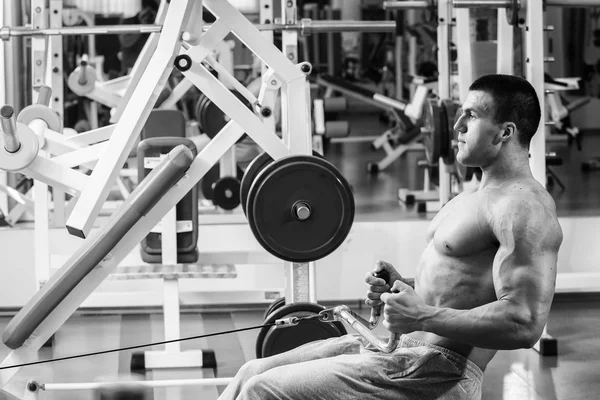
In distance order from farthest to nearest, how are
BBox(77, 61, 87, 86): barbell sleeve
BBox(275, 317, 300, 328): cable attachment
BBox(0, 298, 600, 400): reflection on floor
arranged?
1. BBox(77, 61, 87, 86): barbell sleeve
2. BBox(0, 298, 600, 400): reflection on floor
3. BBox(275, 317, 300, 328): cable attachment

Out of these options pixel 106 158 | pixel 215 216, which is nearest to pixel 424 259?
pixel 106 158

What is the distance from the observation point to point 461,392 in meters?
1.92

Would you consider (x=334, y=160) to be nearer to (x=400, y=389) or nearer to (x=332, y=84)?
(x=332, y=84)

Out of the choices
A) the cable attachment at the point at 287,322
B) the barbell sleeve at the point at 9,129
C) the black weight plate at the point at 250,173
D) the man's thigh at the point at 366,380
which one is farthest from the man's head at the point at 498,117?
the black weight plate at the point at 250,173

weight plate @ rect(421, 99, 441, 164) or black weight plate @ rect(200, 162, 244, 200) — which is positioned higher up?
weight plate @ rect(421, 99, 441, 164)

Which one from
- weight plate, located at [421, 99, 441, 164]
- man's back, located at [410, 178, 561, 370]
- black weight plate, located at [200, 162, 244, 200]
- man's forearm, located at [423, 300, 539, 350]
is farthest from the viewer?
black weight plate, located at [200, 162, 244, 200]

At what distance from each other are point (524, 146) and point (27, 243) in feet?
9.49

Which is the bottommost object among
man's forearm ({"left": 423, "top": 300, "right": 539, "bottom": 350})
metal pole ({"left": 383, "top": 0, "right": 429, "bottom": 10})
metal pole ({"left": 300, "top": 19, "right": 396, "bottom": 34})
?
man's forearm ({"left": 423, "top": 300, "right": 539, "bottom": 350})

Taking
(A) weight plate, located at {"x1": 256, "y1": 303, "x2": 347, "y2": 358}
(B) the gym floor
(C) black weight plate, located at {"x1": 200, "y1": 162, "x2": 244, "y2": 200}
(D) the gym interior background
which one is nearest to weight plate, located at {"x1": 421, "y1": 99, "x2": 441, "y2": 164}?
(D) the gym interior background

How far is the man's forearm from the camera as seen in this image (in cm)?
177

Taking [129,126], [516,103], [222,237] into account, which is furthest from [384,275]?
[222,237]

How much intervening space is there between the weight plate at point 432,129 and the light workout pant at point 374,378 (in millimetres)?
2730

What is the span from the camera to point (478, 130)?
1969 millimetres

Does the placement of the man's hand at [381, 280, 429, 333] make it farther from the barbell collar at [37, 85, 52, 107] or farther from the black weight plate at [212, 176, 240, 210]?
the black weight plate at [212, 176, 240, 210]
